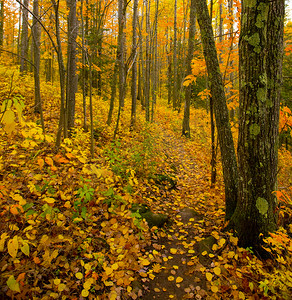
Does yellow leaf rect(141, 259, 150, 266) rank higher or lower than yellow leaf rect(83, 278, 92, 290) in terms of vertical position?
lower

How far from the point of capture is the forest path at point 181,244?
2.53 metres

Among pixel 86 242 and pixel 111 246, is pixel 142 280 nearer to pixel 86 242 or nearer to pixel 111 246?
pixel 111 246

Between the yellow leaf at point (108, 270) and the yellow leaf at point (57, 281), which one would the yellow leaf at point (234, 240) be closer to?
the yellow leaf at point (108, 270)

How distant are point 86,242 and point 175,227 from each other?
178 cm

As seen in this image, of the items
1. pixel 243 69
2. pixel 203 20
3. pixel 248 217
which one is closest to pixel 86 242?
pixel 248 217

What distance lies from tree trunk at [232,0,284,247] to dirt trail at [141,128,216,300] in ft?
2.93

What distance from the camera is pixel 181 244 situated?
3.33 meters

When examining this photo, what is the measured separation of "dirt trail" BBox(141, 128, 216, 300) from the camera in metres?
2.52

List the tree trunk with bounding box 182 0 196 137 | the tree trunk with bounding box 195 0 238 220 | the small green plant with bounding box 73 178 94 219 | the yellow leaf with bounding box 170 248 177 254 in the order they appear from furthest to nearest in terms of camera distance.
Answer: the tree trunk with bounding box 182 0 196 137 → the tree trunk with bounding box 195 0 238 220 → the yellow leaf with bounding box 170 248 177 254 → the small green plant with bounding box 73 178 94 219

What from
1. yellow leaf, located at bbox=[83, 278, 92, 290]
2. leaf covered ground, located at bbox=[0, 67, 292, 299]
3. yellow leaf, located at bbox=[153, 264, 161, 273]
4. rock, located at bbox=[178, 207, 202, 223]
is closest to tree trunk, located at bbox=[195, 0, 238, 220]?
rock, located at bbox=[178, 207, 202, 223]

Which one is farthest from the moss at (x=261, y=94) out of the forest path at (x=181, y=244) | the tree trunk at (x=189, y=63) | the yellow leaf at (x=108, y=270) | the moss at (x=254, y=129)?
the tree trunk at (x=189, y=63)

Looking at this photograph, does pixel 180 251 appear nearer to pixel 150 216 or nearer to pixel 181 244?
pixel 181 244

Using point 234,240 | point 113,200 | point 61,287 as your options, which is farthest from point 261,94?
point 61,287

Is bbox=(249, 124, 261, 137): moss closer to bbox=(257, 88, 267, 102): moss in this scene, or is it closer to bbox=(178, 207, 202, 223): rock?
bbox=(257, 88, 267, 102): moss
